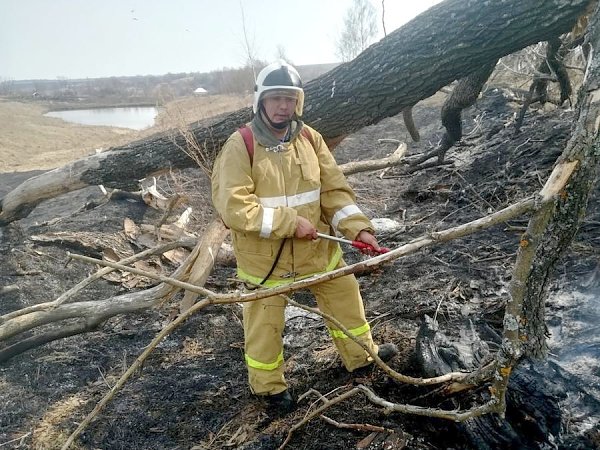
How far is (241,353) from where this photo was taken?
11.1 ft

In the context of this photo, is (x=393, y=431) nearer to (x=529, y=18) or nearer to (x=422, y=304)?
(x=422, y=304)

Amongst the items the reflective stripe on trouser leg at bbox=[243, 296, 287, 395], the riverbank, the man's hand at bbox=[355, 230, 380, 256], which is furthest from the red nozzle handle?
the riverbank

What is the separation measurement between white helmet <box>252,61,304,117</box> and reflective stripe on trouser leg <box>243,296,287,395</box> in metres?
1.15

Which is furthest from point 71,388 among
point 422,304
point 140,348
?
point 422,304

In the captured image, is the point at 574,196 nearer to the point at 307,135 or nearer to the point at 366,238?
the point at 366,238

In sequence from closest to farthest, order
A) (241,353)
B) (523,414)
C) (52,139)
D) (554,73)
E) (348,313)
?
(523,414) → (348,313) → (241,353) → (554,73) → (52,139)

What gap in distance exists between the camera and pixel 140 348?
3.57 m

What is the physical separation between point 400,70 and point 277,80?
4.93 ft

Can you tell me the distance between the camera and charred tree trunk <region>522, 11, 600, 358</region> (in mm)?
1681

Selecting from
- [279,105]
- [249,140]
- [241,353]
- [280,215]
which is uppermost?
[279,105]

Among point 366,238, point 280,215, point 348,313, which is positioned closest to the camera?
point 280,215

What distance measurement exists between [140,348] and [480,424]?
2642mm

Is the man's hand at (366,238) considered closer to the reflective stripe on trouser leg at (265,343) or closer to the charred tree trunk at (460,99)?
the reflective stripe on trouser leg at (265,343)

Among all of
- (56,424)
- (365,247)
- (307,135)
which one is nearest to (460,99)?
(307,135)
